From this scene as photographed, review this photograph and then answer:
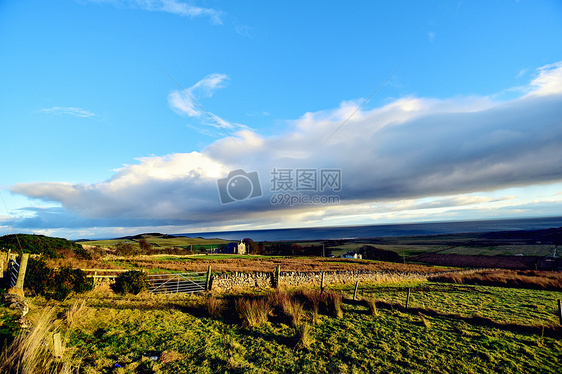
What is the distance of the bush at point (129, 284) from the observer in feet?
42.3

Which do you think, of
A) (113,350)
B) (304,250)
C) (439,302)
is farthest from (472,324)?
(304,250)

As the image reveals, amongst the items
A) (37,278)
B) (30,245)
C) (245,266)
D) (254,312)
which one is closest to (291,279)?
(254,312)

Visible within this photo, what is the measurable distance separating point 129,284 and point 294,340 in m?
9.54

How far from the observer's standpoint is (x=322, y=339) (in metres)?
8.30

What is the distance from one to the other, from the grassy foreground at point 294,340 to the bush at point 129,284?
2.95 feet

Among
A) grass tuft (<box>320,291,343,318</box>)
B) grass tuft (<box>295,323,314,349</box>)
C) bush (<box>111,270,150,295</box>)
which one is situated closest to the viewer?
grass tuft (<box>295,323,314,349</box>)

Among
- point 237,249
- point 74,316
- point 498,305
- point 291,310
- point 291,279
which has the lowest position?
point 237,249

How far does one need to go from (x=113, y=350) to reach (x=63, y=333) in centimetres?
186

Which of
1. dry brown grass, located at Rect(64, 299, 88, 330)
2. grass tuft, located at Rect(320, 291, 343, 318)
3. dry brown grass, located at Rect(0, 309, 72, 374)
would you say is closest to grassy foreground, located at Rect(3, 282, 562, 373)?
dry brown grass, located at Rect(64, 299, 88, 330)

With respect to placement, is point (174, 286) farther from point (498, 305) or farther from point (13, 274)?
point (498, 305)

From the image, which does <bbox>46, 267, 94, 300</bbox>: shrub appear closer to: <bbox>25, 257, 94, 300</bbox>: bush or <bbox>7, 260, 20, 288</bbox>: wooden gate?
<bbox>25, 257, 94, 300</bbox>: bush

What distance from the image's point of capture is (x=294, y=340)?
26.3ft

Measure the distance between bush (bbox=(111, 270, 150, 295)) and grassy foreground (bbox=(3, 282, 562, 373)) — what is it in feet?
2.95

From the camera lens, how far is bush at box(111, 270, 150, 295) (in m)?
12.9
